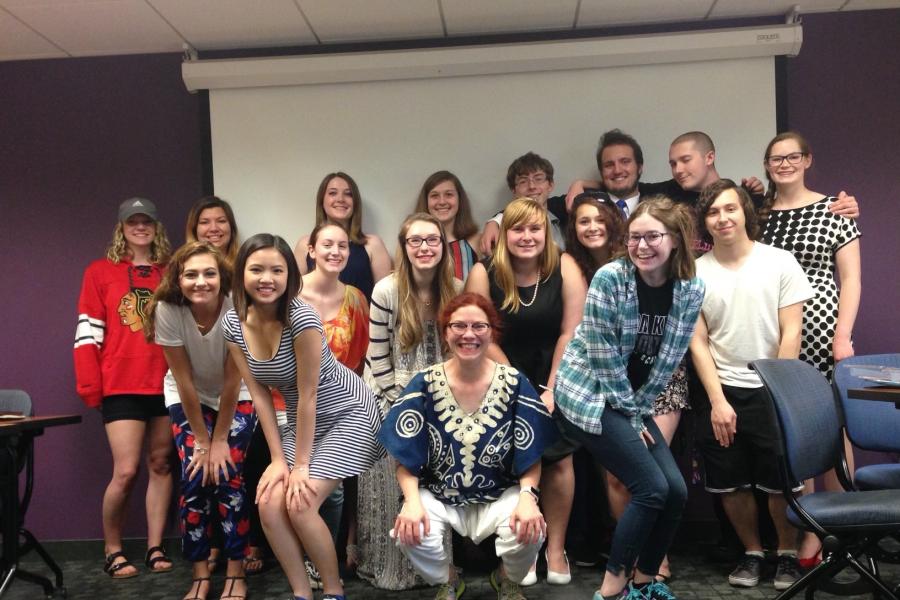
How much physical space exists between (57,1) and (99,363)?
1.69 m

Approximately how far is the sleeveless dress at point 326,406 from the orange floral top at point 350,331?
385 mm

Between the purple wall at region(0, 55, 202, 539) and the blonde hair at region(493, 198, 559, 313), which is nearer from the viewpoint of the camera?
the blonde hair at region(493, 198, 559, 313)

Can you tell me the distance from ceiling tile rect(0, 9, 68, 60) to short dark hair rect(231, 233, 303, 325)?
2.03 m

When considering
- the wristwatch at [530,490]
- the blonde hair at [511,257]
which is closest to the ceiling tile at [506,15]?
the blonde hair at [511,257]

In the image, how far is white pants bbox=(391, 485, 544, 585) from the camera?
2275mm

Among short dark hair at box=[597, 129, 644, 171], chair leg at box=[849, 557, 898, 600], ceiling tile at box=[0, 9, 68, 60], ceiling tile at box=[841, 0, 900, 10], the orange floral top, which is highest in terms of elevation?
ceiling tile at box=[841, 0, 900, 10]

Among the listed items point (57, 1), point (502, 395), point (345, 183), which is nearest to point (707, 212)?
point (502, 395)

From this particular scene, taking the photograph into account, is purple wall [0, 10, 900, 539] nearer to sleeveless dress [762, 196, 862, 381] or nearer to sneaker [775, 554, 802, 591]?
sleeveless dress [762, 196, 862, 381]

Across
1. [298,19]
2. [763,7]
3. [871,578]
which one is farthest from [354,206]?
[871,578]

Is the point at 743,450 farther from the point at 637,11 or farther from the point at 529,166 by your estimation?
the point at 637,11

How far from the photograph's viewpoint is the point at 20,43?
12.1 feet

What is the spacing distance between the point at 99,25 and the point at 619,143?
262 centimetres

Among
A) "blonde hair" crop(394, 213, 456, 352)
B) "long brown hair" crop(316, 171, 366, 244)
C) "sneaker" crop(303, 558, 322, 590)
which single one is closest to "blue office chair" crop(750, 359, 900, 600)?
"blonde hair" crop(394, 213, 456, 352)

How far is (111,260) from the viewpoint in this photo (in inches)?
136
